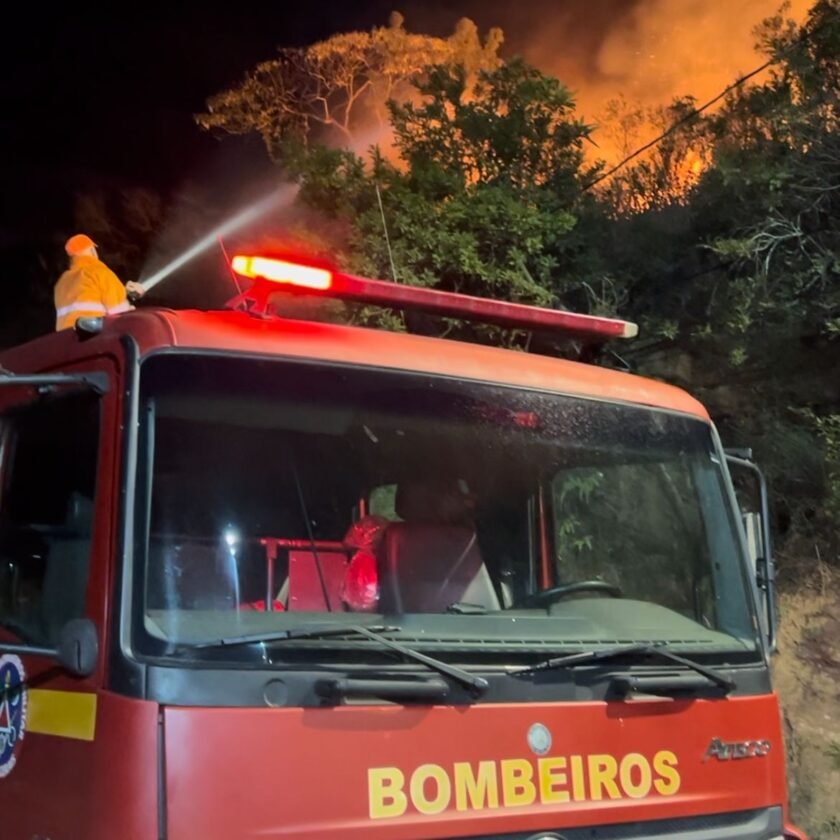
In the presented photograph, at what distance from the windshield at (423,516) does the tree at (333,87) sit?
10015 millimetres

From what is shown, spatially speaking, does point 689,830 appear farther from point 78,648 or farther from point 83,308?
point 83,308

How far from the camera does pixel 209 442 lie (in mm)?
2779

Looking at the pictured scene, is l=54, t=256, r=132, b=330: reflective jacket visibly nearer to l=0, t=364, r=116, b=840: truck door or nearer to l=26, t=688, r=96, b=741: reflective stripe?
l=0, t=364, r=116, b=840: truck door

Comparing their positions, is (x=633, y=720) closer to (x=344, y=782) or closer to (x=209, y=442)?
(x=344, y=782)

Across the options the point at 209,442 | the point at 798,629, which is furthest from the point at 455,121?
the point at 209,442

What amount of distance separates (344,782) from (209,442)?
0.93 meters

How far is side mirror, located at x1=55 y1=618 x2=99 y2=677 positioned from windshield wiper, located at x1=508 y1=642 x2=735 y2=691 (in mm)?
1035

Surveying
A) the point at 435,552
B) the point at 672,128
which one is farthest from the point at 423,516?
the point at 672,128

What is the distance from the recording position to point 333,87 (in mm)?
14836

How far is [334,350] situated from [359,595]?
715mm

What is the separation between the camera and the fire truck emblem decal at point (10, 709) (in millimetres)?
2711

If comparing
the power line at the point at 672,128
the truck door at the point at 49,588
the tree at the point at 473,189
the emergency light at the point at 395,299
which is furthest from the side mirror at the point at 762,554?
the power line at the point at 672,128

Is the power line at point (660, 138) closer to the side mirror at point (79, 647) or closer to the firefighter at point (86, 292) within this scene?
the firefighter at point (86, 292)

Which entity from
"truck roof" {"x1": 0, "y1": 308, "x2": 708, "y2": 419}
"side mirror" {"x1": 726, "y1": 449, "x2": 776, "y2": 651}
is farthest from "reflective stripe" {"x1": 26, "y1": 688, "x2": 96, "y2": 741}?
"side mirror" {"x1": 726, "y1": 449, "x2": 776, "y2": 651}
